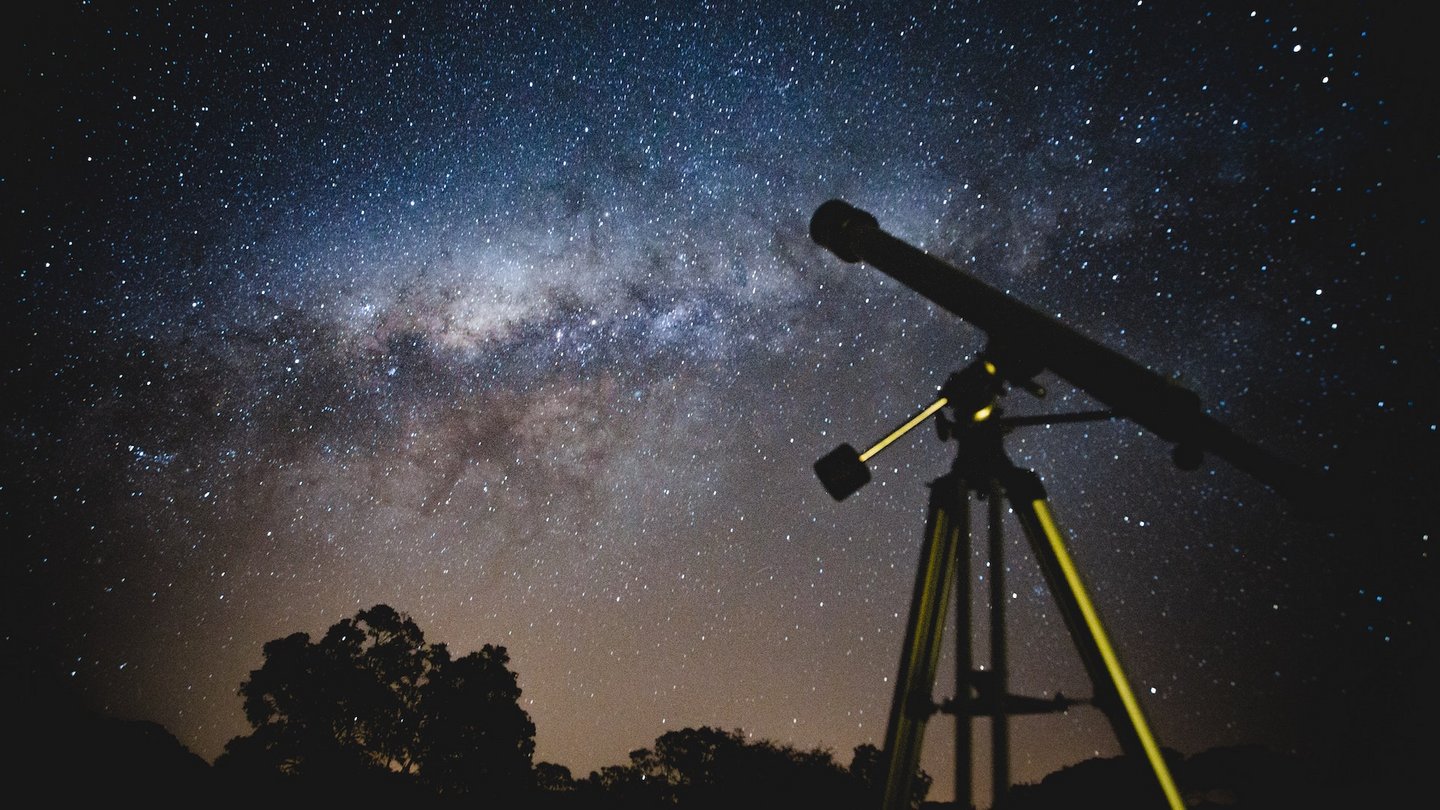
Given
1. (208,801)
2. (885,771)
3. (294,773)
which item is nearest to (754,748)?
(294,773)

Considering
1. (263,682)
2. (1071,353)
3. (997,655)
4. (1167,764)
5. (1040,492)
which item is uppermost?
(263,682)

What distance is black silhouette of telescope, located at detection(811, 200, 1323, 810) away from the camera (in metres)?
1.50

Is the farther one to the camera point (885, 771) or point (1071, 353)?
point (1071, 353)

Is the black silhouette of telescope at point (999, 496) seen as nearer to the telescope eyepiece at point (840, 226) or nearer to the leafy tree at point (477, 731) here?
the telescope eyepiece at point (840, 226)

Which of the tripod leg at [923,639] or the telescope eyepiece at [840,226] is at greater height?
the telescope eyepiece at [840,226]

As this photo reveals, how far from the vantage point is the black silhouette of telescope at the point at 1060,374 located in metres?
1.62

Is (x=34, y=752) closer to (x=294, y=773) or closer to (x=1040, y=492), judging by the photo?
(x=294, y=773)

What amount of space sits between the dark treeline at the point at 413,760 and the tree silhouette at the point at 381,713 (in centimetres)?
3

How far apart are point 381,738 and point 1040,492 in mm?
20107

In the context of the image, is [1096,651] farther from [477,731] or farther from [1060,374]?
[477,731]

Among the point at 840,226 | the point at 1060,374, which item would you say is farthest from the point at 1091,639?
the point at 840,226

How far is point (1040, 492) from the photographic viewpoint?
5.80 ft

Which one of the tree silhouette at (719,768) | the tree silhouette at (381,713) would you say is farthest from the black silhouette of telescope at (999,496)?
the tree silhouette at (719,768)

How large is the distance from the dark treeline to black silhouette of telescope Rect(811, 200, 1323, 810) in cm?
12
